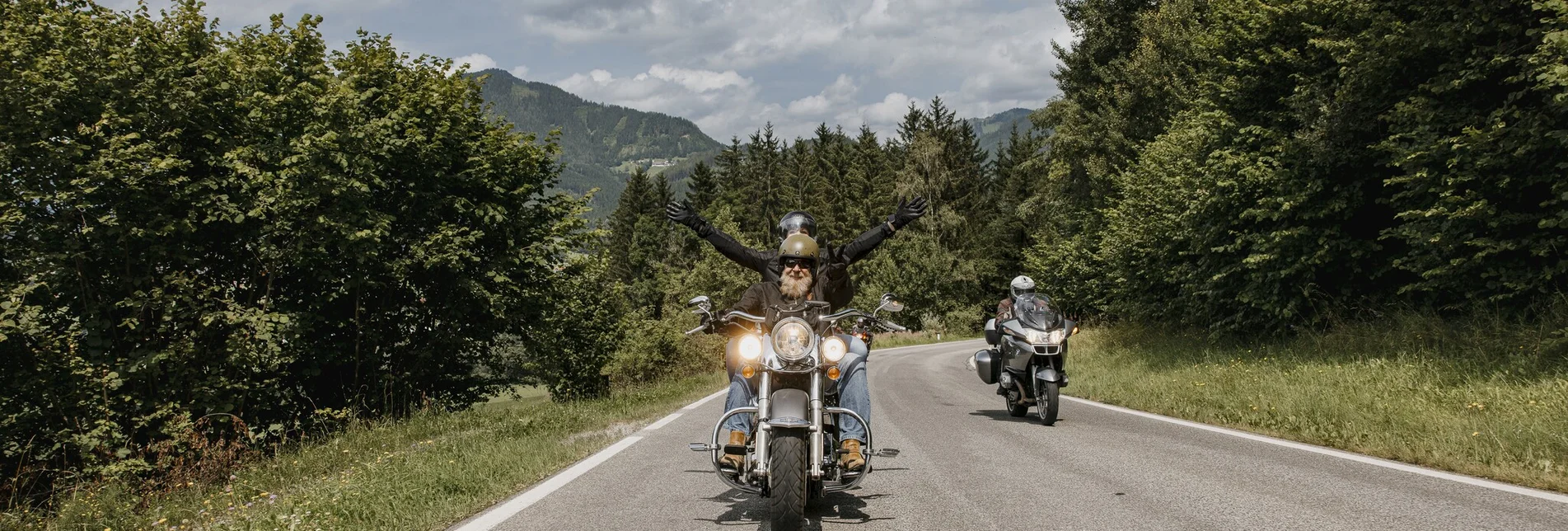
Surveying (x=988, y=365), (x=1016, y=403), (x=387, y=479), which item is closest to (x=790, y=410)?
(x=387, y=479)

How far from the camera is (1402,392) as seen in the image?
8453mm

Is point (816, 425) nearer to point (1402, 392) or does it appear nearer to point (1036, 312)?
point (1036, 312)

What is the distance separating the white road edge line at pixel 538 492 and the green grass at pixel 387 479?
0.44 ft

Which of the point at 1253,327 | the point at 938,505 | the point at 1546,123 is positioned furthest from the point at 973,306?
the point at 938,505

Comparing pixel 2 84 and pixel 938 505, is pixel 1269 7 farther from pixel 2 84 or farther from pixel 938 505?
pixel 2 84

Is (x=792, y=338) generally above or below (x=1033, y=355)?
above

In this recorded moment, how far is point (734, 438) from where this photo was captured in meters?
4.72

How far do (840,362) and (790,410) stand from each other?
75 centimetres

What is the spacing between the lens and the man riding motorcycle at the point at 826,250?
5148mm

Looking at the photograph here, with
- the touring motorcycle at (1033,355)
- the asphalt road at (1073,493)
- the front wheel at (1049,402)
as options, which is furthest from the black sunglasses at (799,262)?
the touring motorcycle at (1033,355)

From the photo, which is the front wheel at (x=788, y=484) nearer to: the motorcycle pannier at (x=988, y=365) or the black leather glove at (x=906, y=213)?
the black leather glove at (x=906, y=213)

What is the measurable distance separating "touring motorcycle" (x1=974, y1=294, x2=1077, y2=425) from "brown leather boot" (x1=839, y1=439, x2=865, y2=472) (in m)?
4.82

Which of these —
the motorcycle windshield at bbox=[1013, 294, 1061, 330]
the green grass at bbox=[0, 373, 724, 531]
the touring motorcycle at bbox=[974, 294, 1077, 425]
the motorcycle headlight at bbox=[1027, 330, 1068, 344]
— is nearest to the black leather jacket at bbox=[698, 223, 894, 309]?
the green grass at bbox=[0, 373, 724, 531]

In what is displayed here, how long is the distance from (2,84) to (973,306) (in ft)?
166
